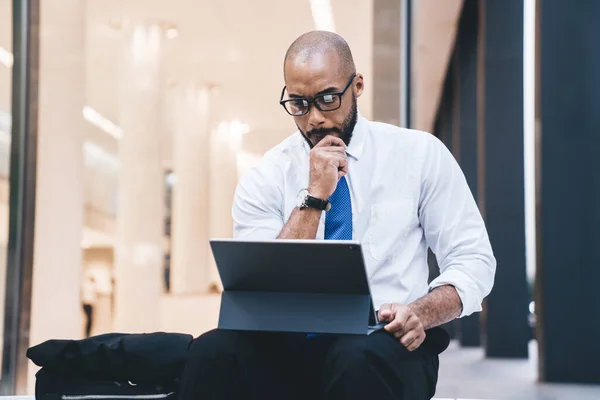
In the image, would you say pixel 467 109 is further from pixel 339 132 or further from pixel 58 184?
pixel 339 132

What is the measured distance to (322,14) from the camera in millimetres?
4711

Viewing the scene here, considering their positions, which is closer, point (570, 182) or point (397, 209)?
point (397, 209)

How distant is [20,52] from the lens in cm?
477

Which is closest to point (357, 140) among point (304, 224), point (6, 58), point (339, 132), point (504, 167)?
point (339, 132)

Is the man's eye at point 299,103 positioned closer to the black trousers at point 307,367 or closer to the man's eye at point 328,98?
the man's eye at point 328,98

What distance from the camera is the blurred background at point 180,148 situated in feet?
15.1

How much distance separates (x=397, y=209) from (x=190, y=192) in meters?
3.06

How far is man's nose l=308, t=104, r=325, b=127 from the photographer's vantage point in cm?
189

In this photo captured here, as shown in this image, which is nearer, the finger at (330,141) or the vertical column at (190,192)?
the finger at (330,141)

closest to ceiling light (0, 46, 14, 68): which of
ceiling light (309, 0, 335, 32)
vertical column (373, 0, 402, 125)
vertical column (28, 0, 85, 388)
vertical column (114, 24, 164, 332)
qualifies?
vertical column (28, 0, 85, 388)

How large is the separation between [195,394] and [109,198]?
356 cm

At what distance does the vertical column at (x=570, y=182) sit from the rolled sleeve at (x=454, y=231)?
2875 mm

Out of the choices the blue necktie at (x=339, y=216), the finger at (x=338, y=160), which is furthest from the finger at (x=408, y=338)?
the finger at (x=338, y=160)

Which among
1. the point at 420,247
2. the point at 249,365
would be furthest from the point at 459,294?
the point at 249,365
